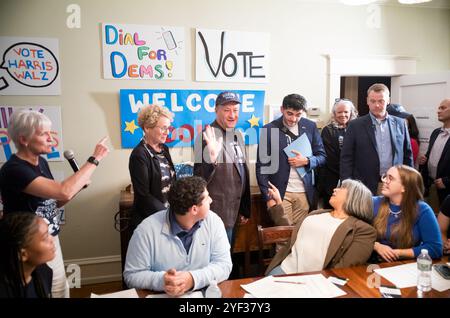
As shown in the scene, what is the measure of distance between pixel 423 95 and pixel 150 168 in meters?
2.43

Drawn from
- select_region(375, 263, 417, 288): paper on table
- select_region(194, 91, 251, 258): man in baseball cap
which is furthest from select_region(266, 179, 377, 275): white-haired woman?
select_region(194, 91, 251, 258): man in baseball cap

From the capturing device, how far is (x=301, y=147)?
2.04 meters

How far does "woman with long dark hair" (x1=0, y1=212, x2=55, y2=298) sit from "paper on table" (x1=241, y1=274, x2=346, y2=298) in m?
0.63

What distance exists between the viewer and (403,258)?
4.64 ft

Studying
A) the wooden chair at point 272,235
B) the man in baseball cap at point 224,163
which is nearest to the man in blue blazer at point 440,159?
the wooden chair at point 272,235

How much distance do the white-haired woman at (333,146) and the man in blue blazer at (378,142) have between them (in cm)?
34

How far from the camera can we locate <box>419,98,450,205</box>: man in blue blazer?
204cm

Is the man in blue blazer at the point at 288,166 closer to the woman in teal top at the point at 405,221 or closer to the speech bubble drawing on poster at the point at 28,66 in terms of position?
the woman in teal top at the point at 405,221

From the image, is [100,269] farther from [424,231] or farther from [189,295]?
[424,231]

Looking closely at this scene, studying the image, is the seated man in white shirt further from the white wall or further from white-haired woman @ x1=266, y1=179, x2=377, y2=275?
the white wall

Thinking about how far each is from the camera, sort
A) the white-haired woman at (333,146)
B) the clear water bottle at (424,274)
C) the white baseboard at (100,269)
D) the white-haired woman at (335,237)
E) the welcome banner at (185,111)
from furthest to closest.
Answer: the white-haired woman at (333,146), the welcome banner at (185,111), the white baseboard at (100,269), the white-haired woman at (335,237), the clear water bottle at (424,274)

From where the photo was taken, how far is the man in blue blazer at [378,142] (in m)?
1.92
